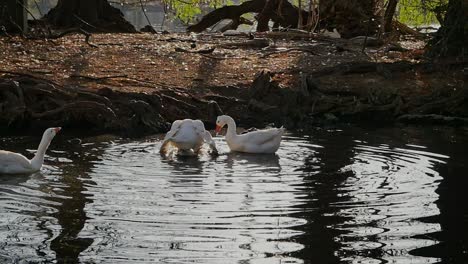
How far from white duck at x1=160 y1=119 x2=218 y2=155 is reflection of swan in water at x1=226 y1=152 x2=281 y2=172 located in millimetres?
344

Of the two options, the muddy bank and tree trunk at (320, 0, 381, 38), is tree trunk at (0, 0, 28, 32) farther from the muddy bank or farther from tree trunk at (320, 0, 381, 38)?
tree trunk at (320, 0, 381, 38)

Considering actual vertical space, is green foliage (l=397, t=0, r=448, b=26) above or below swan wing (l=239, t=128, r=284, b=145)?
above

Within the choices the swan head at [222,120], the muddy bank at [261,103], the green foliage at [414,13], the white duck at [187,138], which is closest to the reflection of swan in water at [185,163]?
the white duck at [187,138]

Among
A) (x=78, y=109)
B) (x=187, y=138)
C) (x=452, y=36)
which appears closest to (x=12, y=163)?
(x=187, y=138)

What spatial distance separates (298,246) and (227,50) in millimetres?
14702

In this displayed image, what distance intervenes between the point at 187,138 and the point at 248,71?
6.92 metres

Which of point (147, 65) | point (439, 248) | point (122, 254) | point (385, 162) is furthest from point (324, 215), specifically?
point (147, 65)

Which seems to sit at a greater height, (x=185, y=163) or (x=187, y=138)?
(x=187, y=138)

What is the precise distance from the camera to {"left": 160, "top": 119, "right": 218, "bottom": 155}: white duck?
1290cm

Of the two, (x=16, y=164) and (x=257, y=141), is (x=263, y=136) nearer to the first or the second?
(x=257, y=141)

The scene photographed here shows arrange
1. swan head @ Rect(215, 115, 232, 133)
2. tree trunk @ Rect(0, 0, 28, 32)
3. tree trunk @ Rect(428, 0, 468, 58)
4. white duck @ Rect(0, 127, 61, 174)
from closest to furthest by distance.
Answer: white duck @ Rect(0, 127, 61, 174), swan head @ Rect(215, 115, 232, 133), tree trunk @ Rect(428, 0, 468, 58), tree trunk @ Rect(0, 0, 28, 32)

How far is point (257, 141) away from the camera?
13.4m

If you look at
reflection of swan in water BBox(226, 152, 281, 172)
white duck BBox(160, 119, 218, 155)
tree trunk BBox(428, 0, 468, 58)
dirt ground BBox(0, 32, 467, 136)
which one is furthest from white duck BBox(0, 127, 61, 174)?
tree trunk BBox(428, 0, 468, 58)

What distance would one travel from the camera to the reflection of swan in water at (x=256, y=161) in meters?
12.1
